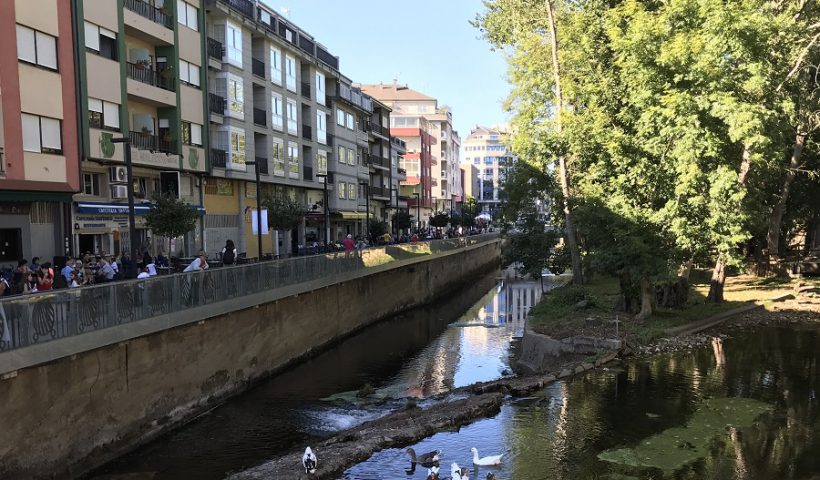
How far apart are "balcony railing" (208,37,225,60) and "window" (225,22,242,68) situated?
0.26m

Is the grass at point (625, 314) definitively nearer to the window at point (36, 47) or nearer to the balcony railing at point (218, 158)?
the balcony railing at point (218, 158)

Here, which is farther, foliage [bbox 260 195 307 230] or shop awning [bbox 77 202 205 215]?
foliage [bbox 260 195 307 230]

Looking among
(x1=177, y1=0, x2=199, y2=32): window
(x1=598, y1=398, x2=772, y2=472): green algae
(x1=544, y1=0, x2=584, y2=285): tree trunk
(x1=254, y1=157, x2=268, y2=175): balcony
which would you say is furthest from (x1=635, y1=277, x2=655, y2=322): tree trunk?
(x1=177, y1=0, x2=199, y2=32): window

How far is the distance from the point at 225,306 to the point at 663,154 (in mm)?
13834

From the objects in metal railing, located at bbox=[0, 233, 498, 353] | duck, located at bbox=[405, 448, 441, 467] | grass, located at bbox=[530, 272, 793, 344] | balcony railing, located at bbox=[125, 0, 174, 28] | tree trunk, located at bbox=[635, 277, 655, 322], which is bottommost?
duck, located at bbox=[405, 448, 441, 467]

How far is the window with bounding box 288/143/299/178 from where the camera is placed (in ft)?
130

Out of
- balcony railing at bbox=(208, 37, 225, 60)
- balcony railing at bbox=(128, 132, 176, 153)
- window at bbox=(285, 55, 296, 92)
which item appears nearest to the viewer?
balcony railing at bbox=(128, 132, 176, 153)

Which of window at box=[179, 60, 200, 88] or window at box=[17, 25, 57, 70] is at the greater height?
window at box=[179, 60, 200, 88]

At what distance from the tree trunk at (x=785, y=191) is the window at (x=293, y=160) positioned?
89.6 feet

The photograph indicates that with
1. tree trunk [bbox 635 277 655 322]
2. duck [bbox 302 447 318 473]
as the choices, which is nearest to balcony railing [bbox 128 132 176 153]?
duck [bbox 302 447 318 473]

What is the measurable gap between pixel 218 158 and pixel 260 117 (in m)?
4.91

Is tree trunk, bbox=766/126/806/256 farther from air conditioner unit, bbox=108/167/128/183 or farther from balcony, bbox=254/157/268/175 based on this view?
air conditioner unit, bbox=108/167/128/183

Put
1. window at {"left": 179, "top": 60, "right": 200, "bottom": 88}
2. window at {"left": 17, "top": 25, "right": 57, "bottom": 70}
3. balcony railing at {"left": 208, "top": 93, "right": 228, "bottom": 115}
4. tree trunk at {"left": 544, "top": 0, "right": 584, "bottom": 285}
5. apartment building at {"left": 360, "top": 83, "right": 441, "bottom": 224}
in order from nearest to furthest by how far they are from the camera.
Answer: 1. window at {"left": 17, "top": 25, "right": 57, "bottom": 70}
2. tree trunk at {"left": 544, "top": 0, "right": 584, "bottom": 285}
3. window at {"left": 179, "top": 60, "right": 200, "bottom": 88}
4. balcony railing at {"left": 208, "top": 93, "right": 228, "bottom": 115}
5. apartment building at {"left": 360, "top": 83, "right": 441, "bottom": 224}

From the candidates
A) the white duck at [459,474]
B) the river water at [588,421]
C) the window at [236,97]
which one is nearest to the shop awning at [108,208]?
the window at [236,97]
